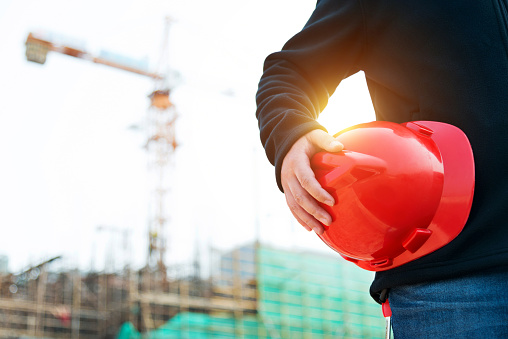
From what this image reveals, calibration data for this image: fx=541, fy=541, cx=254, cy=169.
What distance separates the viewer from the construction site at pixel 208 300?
16922 millimetres

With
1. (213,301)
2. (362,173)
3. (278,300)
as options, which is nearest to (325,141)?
(362,173)

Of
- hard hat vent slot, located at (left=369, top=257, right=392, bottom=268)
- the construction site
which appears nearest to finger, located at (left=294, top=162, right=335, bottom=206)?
hard hat vent slot, located at (left=369, top=257, right=392, bottom=268)

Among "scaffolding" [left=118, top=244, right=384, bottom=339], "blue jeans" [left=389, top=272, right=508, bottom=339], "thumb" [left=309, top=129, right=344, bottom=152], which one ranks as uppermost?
"scaffolding" [left=118, top=244, right=384, bottom=339]

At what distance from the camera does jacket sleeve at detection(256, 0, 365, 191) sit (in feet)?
3.61

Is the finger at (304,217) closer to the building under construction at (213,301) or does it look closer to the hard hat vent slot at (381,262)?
the hard hat vent slot at (381,262)

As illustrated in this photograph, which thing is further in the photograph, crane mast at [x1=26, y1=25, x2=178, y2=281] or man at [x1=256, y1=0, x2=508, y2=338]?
crane mast at [x1=26, y1=25, x2=178, y2=281]

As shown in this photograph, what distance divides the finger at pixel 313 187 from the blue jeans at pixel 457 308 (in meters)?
0.25

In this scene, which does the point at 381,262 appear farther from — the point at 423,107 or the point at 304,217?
the point at 423,107

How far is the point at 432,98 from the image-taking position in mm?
996

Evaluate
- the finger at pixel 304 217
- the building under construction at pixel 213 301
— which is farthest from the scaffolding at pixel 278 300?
the finger at pixel 304 217

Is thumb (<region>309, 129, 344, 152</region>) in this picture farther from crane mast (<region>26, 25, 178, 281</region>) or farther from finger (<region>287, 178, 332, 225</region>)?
crane mast (<region>26, 25, 178, 281</region>)

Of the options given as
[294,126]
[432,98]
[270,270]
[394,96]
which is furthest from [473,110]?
[270,270]

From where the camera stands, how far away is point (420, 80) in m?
1.02

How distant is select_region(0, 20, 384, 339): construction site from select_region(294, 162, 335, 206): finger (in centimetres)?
1515
